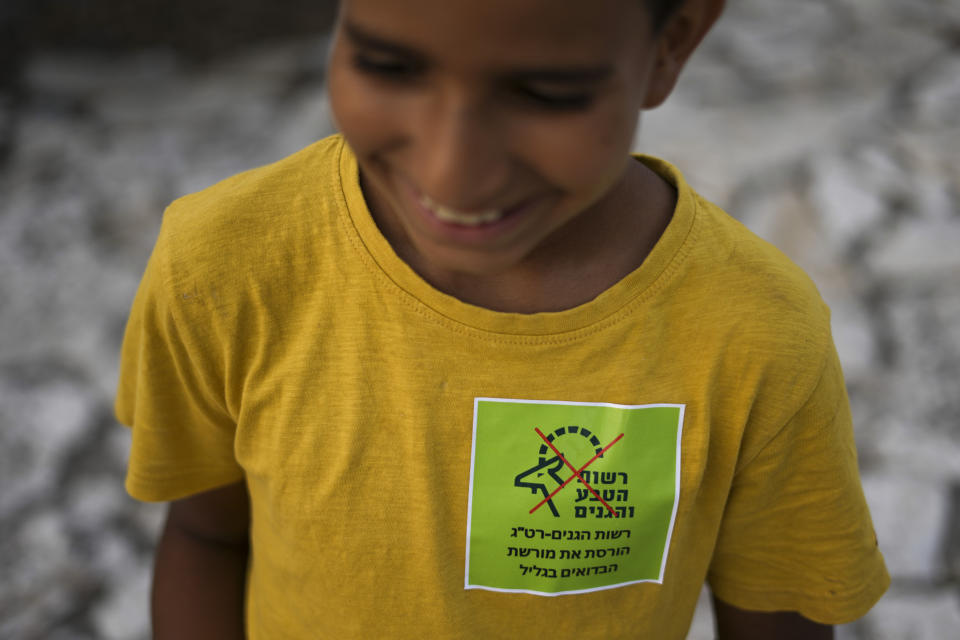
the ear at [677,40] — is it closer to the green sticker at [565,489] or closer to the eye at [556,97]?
the eye at [556,97]

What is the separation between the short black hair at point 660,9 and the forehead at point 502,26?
0.06ft

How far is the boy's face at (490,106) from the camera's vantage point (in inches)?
19.5

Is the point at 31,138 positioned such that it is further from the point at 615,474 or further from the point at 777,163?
the point at 615,474

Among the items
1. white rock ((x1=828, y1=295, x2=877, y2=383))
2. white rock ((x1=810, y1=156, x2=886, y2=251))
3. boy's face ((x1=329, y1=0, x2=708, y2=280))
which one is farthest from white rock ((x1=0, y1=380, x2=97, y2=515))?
white rock ((x1=810, y1=156, x2=886, y2=251))

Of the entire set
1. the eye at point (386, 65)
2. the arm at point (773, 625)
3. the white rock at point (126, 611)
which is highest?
the eye at point (386, 65)

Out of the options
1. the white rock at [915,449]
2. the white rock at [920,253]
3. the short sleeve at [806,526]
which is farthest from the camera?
the white rock at [920,253]

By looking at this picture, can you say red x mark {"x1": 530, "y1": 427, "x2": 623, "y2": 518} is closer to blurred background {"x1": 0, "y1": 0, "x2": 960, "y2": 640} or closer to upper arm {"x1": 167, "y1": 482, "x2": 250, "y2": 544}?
upper arm {"x1": 167, "y1": 482, "x2": 250, "y2": 544}

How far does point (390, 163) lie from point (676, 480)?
1.06ft

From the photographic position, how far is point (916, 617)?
158 cm

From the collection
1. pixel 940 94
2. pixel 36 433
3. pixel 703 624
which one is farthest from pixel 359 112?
pixel 940 94

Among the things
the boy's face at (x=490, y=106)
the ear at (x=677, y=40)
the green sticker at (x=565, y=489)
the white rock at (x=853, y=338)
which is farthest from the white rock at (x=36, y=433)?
the white rock at (x=853, y=338)

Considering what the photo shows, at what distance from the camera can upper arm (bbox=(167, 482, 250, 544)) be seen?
33.9 inches

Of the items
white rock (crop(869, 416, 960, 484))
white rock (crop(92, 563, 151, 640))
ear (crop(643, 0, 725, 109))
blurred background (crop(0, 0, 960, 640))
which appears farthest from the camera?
white rock (crop(869, 416, 960, 484))

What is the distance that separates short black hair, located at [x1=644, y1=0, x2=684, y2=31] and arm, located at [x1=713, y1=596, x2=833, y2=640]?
0.55 meters
